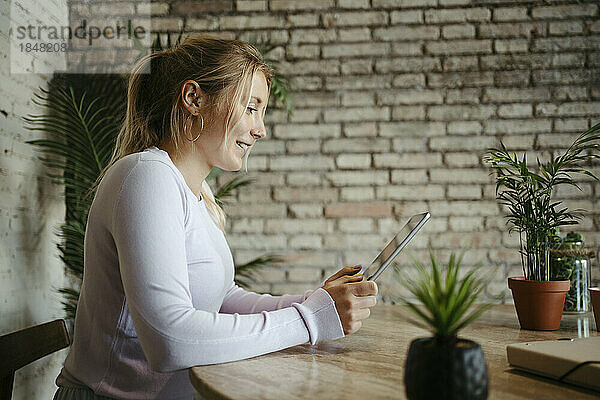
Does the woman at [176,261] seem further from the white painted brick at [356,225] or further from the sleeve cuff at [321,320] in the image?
the white painted brick at [356,225]

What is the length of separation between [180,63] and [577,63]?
2.34m

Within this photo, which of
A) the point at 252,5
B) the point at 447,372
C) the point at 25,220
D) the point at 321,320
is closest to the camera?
the point at 447,372

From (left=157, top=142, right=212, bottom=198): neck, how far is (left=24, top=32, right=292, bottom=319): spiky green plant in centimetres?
117

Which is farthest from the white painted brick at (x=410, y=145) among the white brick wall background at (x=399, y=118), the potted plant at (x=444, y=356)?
the potted plant at (x=444, y=356)

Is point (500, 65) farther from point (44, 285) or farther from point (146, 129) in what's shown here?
point (44, 285)

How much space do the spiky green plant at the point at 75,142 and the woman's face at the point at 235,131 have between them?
112 centimetres

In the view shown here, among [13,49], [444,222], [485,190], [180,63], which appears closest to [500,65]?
[485,190]

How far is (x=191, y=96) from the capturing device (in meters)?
1.42

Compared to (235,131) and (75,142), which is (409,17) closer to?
(75,142)

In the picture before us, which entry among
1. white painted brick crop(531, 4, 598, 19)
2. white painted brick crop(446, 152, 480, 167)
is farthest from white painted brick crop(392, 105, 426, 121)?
white painted brick crop(531, 4, 598, 19)

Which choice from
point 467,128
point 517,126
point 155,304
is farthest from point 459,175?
point 155,304

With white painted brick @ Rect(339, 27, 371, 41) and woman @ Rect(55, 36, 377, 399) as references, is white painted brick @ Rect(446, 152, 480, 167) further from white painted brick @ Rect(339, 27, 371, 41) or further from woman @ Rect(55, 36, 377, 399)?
woman @ Rect(55, 36, 377, 399)

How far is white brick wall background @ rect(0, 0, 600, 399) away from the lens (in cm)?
299

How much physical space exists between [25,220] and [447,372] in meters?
2.05
